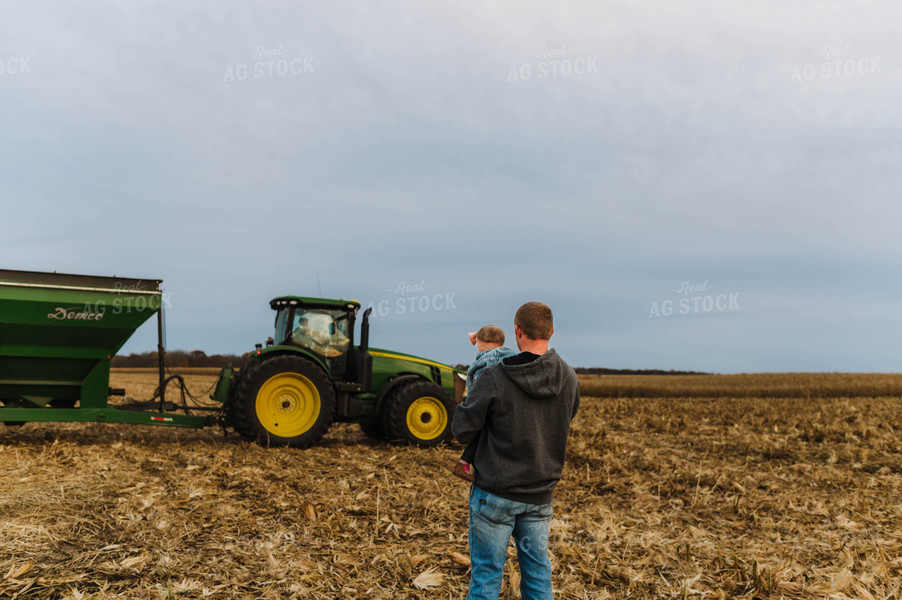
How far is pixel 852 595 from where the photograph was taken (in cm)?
475

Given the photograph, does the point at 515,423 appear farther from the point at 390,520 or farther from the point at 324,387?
the point at 324,387

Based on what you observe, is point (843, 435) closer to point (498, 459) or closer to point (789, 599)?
point (789, 599)

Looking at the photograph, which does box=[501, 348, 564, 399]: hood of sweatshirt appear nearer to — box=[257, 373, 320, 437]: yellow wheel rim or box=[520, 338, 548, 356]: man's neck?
box=[520, 338, 548, 356]: man's neck

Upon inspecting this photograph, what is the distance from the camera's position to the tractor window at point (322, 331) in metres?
10.2

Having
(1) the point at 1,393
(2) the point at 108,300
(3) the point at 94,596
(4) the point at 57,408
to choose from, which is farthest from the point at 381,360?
(3) the point at 94,596

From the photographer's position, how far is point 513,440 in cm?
299

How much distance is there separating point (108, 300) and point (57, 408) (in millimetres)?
1884

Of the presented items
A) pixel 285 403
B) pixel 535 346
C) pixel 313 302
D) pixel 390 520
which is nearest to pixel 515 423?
pixel 535 346

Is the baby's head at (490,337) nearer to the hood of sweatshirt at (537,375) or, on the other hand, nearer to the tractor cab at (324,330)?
the hood of sweatshirt at (537,375)

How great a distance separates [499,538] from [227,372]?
858 cm

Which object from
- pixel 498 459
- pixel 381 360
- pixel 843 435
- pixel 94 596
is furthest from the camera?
pixel 843 435

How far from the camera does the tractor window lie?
10195mm

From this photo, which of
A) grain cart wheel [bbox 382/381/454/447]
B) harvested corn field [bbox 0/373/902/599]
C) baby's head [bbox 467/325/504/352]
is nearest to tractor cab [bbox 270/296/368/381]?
grain cart wheel [bbox 382/381/454/447]

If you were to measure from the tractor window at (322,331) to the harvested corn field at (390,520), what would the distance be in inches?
65.3
